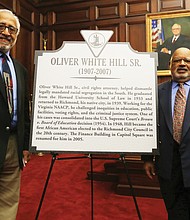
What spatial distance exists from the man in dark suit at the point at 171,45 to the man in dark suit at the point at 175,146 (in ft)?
12.4

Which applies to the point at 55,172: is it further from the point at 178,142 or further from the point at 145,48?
the point at 145,48

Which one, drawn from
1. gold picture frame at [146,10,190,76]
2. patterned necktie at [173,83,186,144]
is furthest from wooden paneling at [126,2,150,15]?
patterned necktie at [173,83,186,144]

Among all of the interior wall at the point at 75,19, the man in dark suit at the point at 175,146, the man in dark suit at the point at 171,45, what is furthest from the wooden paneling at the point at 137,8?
the man in dark suit at the point at 175,146

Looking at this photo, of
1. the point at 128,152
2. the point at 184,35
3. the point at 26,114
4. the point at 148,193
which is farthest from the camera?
the point at 184,35

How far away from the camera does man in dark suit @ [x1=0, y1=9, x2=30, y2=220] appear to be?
1765 mm

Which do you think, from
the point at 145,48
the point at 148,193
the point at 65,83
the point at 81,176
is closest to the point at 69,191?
the point at 81,176

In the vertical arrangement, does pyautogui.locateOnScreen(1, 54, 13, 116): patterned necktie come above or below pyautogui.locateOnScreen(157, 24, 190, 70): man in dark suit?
below

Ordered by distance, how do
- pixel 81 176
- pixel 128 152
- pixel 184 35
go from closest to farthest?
pixel 128 152 → pixel 81 176 → pixel 184 35

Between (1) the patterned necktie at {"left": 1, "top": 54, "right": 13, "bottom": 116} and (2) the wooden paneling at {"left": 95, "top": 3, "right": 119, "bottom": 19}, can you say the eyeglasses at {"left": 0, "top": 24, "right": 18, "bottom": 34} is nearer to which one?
(1) the patterned necktie at {"left": 1, "top": 54, "right": 13, "bottom": 116}

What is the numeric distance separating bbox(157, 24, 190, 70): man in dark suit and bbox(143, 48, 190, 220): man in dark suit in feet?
12.4

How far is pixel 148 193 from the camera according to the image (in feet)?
10.5

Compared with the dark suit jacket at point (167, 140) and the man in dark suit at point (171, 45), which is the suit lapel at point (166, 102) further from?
the man in dark suit at point (171, 45)

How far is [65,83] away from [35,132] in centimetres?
41

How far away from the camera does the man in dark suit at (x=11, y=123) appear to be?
1.76 m
